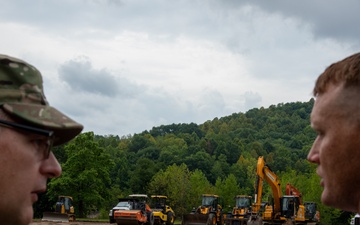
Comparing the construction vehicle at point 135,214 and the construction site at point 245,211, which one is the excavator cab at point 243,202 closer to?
the construction site at point 245,211

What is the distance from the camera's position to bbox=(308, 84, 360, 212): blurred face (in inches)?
70.6

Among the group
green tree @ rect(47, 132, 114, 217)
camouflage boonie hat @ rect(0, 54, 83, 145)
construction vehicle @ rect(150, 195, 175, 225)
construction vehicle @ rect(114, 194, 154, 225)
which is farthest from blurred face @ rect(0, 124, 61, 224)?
green tree @ rect(47, 132, 114, 217)

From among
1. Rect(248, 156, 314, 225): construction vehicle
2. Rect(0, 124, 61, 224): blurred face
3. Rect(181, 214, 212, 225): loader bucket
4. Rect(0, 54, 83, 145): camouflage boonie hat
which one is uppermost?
Rect(248, 156, 314, 225): construction vehicle

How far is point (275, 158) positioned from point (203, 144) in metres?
23.0

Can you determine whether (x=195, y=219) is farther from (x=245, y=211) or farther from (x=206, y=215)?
(x=245, y=211)

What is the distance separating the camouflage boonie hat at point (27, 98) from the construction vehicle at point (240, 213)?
4023cm

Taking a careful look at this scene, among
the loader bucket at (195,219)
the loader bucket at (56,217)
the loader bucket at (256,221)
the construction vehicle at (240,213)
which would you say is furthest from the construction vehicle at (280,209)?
the loader bucket at (56,217)

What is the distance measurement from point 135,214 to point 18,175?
36620 mm

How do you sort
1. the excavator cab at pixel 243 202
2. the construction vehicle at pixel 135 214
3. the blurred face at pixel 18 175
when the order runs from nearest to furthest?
the blurred face at pixel 18 175, the construction vehicle at pixel 135 214, the excavator cab at pixel 243 202

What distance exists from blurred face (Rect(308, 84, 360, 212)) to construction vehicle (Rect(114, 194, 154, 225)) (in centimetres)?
3630

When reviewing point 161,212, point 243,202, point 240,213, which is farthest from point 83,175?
point 240,213

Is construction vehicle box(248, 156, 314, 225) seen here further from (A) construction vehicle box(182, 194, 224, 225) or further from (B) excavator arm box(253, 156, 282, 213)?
(A) construction vehicle box(182, 194, 224, 225)

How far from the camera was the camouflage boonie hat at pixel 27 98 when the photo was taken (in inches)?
71.2

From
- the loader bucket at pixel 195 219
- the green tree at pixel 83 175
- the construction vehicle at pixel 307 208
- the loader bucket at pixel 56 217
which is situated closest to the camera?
the construction vehicle at pixel 307 208
